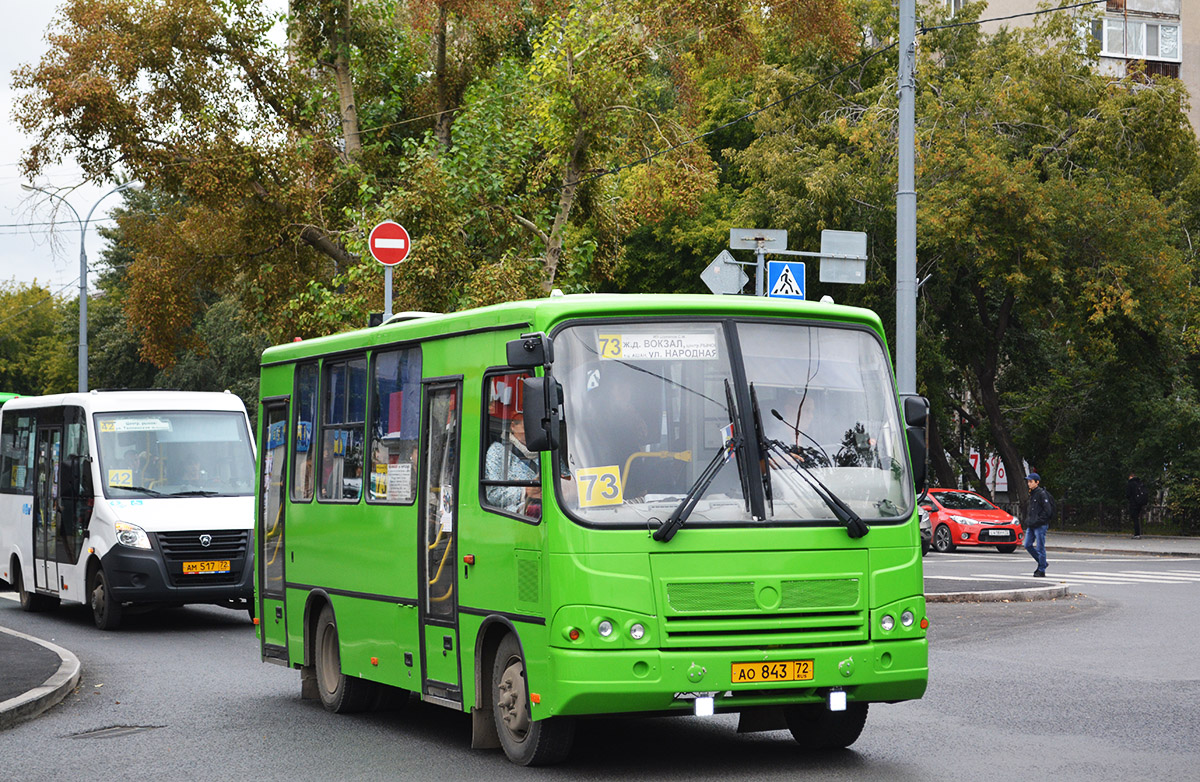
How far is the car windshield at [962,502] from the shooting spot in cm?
3644

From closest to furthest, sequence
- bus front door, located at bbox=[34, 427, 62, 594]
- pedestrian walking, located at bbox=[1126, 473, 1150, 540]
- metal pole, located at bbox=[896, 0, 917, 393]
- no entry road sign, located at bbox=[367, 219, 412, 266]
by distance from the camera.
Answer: no entry road sign, located at bbox=[367, 219, 412, 266], metal pole, located at bbox=[896, 0, 917, 393], bus front door, located at bbox=[34, 427, 62, 594], pedestrian walking, located at bbox=[1126, 473, 1150, 540]

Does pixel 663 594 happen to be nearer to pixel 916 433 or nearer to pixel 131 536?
pixel 916 433

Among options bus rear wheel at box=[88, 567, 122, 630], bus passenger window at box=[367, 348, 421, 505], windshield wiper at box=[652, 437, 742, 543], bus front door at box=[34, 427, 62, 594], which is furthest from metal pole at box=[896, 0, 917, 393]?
windshield wiper at box=[652, 437, 742, 543]

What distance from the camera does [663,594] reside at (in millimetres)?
8398

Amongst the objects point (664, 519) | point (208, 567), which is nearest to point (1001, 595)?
point (208, 567)

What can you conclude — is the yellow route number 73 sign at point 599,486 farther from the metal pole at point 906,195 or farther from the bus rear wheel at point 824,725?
the metal pole at point 906,195

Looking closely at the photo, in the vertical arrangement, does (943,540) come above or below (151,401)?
below

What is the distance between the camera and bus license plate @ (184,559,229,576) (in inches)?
707

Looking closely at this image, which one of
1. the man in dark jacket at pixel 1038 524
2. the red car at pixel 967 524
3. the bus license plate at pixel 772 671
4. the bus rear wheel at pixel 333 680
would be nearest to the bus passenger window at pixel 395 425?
the bus rear wheel at pixel 333 680

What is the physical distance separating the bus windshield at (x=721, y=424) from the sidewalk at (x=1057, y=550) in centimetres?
1026

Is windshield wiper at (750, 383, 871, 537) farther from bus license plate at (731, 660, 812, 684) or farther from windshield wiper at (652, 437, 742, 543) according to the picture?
bus license plate at (731, 660, 812, 684)

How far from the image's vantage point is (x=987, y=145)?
120ft

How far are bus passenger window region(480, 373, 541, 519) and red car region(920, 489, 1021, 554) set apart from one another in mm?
27778

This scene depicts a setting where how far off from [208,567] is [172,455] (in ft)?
5.21
